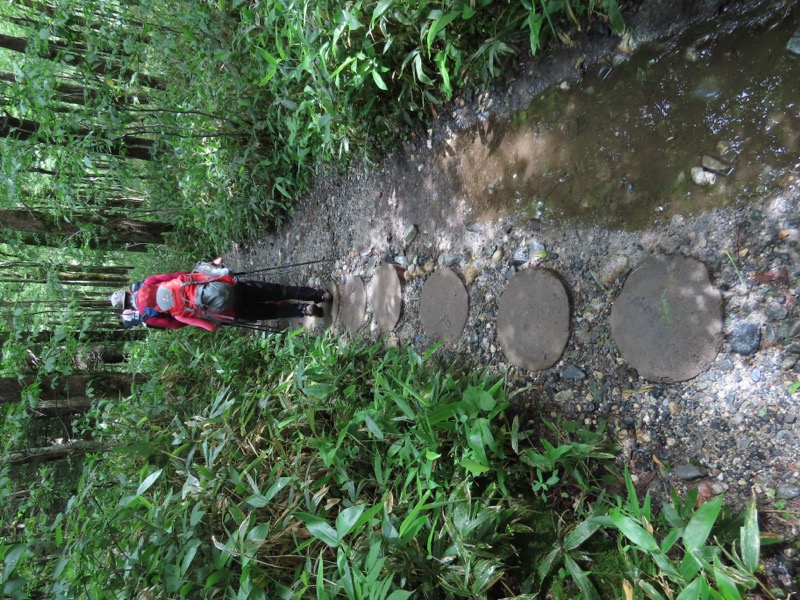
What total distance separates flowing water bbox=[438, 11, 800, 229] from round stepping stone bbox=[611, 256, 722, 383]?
11.2 inches

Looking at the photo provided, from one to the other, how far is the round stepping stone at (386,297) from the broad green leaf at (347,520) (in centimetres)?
178

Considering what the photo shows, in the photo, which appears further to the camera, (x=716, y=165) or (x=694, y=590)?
(x=716, y=165)

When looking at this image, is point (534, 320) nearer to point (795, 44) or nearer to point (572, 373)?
point (572, 373)

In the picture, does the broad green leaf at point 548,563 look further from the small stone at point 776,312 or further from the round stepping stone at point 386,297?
the round stepping stone at point 386,297

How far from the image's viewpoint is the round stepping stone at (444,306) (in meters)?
3.09

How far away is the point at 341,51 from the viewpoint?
3.10 m

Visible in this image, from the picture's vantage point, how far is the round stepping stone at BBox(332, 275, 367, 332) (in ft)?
13.4

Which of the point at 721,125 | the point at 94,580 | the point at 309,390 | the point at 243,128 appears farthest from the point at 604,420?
the point at 243,128

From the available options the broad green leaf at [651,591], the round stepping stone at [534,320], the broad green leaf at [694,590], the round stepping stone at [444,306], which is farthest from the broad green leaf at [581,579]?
the round stepping stone at [444,306]

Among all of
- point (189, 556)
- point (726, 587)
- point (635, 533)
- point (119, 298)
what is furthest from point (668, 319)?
point (119, 298)

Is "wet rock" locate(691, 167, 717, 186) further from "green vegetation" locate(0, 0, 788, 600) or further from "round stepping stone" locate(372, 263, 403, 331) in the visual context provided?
"round stepping stone" locate(372, 263, 403, 331)

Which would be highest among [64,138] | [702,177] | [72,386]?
[64,138]

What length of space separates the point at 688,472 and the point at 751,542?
436mm

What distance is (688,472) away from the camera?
1.97m
